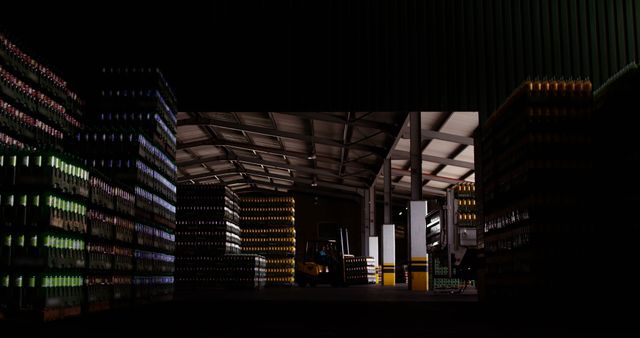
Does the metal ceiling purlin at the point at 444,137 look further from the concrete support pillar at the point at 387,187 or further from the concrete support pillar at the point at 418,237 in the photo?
the concrete support pillar at the point at 387,187

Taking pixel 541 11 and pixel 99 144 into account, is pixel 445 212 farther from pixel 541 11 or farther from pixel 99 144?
pixel 99 144

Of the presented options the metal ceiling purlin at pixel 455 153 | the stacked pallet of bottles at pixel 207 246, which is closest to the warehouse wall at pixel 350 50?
the stacked pallet of bottles at pixel 207 246

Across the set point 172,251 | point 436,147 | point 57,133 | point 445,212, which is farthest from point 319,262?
point 57,133

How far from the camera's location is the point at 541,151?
10.3 m

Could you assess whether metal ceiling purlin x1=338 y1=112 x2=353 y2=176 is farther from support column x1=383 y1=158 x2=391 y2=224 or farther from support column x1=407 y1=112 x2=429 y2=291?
support column x1=407 y1=112 x2=429 y2=291

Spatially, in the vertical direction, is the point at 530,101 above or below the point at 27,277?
above

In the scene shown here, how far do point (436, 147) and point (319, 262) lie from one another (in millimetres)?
6780

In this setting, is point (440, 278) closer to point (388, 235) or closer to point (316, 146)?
point (388, 235)

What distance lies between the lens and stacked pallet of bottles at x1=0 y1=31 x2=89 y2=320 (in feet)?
24.6

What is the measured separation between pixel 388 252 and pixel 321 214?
1522cm

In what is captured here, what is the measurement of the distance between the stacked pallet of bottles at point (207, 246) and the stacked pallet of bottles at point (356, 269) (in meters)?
6.74

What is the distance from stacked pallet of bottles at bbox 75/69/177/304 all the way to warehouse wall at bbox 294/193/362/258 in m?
33.2

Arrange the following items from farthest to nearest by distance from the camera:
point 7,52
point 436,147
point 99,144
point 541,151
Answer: point 436,147 → point 99,144 → point 541,151 → point 7,52

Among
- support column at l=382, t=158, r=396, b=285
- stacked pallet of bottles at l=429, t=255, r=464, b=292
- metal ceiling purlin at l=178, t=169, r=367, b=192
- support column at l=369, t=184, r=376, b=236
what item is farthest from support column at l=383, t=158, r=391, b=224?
stacked pallet of bottles at l=429, t=255, r=464, b=292
